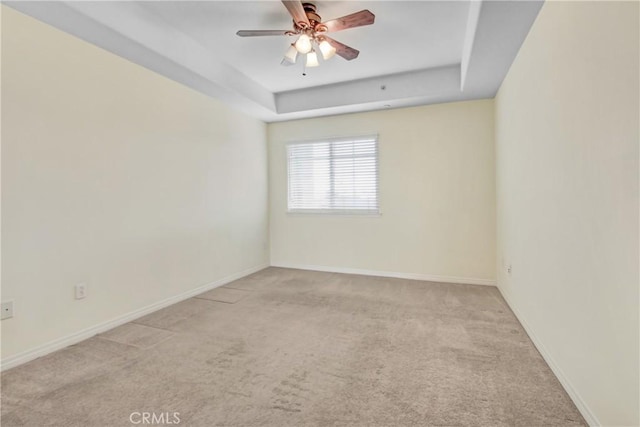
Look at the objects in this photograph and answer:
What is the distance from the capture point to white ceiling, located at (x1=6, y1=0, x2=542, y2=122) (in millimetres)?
2332

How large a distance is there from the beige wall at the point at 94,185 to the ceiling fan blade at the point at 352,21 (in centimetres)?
193

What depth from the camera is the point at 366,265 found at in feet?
15.0

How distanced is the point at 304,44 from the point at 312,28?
126 mm

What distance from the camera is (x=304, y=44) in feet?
8.05

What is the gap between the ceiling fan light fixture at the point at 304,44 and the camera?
2.43 meters

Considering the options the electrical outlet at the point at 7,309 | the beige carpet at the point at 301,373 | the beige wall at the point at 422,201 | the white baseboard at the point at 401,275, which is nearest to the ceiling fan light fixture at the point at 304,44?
the beige wall at the point at 422,201

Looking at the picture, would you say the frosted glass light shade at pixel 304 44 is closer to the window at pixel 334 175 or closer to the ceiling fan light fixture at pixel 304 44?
the ceiling fan light fixture at pixel 304 44

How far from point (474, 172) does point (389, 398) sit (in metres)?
3.16

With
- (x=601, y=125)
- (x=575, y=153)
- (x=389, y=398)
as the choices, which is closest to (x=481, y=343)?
(x=389, y=398)

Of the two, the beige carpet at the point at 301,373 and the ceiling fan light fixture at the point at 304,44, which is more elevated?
the ceiling fan light fixture at the point at 304,44

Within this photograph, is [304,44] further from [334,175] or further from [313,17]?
[334,175]

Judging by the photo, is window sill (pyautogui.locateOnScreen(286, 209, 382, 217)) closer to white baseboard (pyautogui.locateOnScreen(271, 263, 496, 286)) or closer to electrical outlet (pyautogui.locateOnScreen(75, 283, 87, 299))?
white baseboard (pyautogui.locateOnScreen(271, 263, 496, 286))

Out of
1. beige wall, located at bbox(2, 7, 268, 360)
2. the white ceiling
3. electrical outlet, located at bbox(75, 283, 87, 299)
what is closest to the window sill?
beige wall, located at bbox(2, 7, 268, 360)

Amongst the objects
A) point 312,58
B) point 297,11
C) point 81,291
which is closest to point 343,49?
point 312,58
